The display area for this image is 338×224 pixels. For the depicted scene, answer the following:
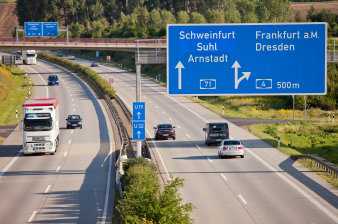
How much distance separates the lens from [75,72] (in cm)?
11950

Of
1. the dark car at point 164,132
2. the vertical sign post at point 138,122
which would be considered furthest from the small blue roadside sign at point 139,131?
the dark car at point 164,132

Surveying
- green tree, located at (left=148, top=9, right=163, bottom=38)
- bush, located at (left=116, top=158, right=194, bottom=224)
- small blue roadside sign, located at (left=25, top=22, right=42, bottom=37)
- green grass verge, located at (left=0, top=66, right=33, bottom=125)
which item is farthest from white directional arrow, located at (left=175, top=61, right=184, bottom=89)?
green tree, located at (left=148, top=9, right=163, bottom=38)

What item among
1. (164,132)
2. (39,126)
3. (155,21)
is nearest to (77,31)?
(155,21)

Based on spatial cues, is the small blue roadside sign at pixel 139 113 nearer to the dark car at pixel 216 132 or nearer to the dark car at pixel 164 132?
the dark car at pixel 216 132

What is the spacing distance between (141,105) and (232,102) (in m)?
50.0

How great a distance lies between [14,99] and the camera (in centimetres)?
8212

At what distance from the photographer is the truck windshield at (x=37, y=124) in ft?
140

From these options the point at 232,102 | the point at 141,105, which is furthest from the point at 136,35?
the point at 141,105

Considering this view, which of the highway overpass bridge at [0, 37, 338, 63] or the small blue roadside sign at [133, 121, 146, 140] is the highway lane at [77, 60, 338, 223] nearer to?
the small blue roadside sign at [133, 121, 146, 140]

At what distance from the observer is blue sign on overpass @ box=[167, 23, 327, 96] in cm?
2816

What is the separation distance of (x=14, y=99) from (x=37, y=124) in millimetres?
41123

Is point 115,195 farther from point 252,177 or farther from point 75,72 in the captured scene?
point 75,72

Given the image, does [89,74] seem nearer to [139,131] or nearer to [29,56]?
[29,56]

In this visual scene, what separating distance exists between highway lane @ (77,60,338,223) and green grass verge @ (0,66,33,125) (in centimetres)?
1741
